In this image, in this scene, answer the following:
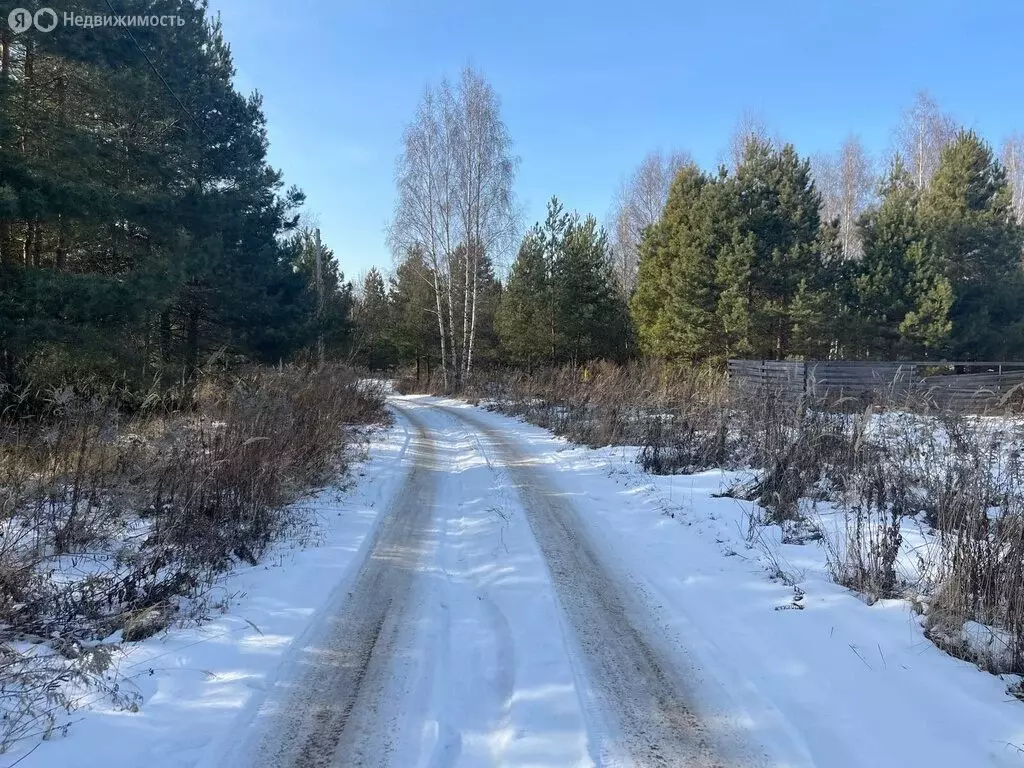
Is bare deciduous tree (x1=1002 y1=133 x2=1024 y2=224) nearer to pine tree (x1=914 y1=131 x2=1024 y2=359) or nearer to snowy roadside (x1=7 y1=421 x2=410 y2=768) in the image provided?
pine tree (x1=914 y1=131 x2=1024 y2=359)

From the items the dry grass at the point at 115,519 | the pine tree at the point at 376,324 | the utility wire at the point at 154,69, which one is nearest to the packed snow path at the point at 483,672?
the dry grass at the point at 115,519

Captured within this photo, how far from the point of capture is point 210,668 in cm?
311

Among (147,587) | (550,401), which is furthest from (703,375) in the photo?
(147,587)

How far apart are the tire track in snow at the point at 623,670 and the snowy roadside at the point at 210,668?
1.81 meters

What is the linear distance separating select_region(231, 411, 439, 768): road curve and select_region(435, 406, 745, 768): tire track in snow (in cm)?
115

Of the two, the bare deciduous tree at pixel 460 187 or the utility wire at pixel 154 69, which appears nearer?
the utility wire at pixel 154 69

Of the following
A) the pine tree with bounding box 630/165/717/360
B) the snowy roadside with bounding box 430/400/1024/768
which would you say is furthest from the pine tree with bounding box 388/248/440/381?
the snowy roadside with bounding box 430/400/1024/768

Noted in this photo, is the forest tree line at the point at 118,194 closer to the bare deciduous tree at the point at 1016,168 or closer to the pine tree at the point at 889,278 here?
the pine tree at the point at 889,278

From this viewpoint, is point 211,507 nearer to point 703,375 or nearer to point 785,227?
point 703,375

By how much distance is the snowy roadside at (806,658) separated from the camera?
2561mm

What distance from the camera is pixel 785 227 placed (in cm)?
2141

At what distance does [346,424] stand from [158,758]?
11059mm

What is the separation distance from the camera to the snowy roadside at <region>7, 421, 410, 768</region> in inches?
94.0

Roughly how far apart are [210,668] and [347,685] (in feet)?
2.58
